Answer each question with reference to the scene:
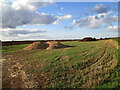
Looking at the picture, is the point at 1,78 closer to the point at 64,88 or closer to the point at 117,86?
the point at 64,88

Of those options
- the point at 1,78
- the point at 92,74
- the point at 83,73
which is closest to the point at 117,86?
the point at 92,74

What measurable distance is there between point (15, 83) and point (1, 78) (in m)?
2.57

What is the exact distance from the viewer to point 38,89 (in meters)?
9.49

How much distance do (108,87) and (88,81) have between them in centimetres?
172

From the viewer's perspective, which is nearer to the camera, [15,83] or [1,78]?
[15,83]

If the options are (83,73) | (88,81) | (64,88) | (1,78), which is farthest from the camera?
(1,78)

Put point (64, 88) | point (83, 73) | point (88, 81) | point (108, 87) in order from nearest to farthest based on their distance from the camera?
point (108, 87), point (64, 88), point (88, 81), point (83, 73)

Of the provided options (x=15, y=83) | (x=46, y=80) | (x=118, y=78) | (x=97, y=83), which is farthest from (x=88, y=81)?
(x=15, y=83)

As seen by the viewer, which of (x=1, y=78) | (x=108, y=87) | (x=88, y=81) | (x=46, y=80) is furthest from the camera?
(x=1, y=78)

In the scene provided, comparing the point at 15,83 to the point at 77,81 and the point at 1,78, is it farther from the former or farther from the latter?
the point at 77,81

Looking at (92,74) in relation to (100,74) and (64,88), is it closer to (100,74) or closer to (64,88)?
(100,74)

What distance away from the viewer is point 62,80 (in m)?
10.7

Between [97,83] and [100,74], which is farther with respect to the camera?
[100,74]

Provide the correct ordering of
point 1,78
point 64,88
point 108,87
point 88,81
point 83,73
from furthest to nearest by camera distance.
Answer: point 1,78
point 83,73
point 88,81
point 64,88
point 108,87
